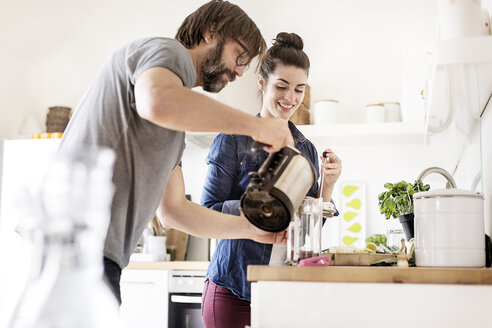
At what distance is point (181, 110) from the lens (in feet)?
2.99

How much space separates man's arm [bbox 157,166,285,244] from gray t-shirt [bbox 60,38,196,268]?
0.98ft

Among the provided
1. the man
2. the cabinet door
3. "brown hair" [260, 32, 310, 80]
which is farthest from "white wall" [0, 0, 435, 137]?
the man

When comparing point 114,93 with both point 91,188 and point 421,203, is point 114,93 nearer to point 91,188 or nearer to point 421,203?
point 91,188

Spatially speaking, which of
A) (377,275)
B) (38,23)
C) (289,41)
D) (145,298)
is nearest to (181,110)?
(377,275)

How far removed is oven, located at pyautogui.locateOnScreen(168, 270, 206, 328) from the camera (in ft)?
9.46

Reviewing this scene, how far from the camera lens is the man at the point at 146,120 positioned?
0.92m

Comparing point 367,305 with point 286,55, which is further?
point 286,55

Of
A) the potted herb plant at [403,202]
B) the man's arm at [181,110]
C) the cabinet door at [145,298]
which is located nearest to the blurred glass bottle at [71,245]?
the man's arm at [181,110]

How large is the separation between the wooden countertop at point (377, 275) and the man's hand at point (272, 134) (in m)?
0.26

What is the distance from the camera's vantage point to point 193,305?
290cm

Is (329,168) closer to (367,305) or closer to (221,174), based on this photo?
(221,174)

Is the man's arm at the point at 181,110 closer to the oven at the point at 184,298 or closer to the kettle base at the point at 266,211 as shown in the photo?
the kettle base at the point at 266,211

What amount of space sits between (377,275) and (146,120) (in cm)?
52

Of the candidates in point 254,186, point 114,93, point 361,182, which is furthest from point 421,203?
point 361,182
